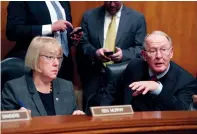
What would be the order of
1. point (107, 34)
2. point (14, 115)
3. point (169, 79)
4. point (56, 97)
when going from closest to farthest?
point (14, 115) < point (56, 97) < point (169, 79) < point (107, 34)

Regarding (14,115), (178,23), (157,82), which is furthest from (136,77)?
(178,23)

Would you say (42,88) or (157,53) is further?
(157,53)

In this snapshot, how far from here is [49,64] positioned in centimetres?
220

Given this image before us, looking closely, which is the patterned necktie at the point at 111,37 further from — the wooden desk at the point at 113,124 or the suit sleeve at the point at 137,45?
the wooden desk at the point at 113,124

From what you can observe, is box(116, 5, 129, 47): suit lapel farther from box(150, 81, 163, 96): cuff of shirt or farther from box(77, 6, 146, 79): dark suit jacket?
box(150, 81, 163, 96): cuff of shirt

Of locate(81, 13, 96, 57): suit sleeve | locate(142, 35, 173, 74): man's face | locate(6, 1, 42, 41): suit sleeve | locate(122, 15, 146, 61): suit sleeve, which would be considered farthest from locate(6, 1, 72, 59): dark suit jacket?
locate(142, 35, 173, 74): man's face

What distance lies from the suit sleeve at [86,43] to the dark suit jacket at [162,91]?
1.88ft

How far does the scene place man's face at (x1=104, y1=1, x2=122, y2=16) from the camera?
3.05m

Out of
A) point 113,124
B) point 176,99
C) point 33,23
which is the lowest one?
point 176,99

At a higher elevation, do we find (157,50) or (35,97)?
(157,50)

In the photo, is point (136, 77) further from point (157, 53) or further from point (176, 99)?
point (176, 99)

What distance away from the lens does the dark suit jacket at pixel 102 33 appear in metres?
3.08

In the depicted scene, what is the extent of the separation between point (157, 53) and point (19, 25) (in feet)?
3.09

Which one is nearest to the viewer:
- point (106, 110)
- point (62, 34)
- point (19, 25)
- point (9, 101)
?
point (106, 110)
